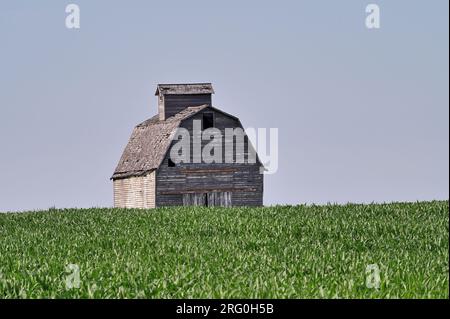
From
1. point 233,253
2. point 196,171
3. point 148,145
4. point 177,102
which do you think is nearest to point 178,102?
point 177,102

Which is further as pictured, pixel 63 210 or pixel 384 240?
pixel 63 210

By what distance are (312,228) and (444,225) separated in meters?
3.44

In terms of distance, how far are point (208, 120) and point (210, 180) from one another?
3.68 m

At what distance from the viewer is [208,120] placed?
50.0 m

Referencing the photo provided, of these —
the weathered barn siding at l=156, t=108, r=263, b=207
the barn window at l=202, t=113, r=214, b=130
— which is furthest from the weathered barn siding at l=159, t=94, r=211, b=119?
the weathered barn siding at l=156, t=108, r=263, b=207

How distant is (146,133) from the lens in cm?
5388

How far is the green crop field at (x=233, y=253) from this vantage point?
11336 millimetres

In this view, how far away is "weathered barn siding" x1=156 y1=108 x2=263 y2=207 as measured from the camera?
4866cm

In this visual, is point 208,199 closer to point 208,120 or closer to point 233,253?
point 208,120

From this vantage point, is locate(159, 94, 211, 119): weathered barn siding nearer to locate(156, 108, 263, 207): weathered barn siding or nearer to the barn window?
the barn window

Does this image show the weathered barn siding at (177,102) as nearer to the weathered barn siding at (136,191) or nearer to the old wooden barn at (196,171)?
the old wooden barn at (196,171)

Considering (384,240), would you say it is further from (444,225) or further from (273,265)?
(273,265)

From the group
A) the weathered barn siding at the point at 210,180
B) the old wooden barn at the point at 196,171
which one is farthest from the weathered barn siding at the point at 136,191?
the weathered barn siding at the point at 210,180
